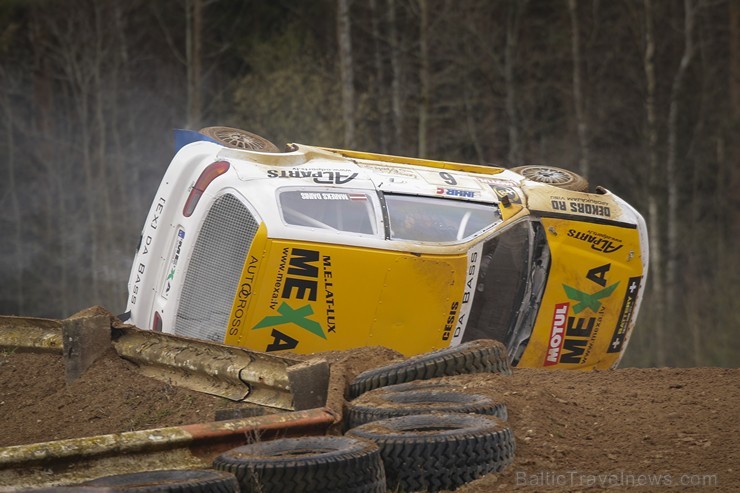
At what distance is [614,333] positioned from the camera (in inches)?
379

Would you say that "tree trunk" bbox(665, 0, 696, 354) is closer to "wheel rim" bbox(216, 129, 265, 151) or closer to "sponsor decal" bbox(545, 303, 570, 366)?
"sponsor decal" bbox(545, 303, 570, 366)

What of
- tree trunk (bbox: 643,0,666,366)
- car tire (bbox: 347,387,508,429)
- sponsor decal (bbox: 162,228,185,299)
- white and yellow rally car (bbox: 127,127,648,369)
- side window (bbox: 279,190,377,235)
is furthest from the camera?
tree trunk (bbox: 643,0,666,366)

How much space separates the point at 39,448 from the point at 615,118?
2850cm

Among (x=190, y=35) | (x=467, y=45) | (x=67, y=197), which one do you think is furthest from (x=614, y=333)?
(x=67, y=197)

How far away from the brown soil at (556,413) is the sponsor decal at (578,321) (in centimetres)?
120

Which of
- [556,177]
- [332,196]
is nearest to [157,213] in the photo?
[332,196]

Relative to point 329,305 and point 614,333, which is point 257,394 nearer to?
point 329,305

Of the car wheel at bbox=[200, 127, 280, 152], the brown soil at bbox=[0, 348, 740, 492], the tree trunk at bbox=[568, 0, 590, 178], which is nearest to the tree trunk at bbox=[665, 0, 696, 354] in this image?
the tree trunk at bbox=[568, 0, 590, 178]

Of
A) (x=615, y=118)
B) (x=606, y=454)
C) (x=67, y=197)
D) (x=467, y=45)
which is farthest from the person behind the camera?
(x=67, y=197)

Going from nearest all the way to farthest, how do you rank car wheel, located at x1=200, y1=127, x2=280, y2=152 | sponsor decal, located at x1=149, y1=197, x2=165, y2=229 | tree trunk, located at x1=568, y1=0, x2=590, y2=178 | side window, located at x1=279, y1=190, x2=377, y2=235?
side window, located at x1=279, y1=190, x2=377, y2=235
sponsor decal, located at x1=149, y1=197, x2=165, y2=229
car wheel, located at x1=200, y1=127, x2=280, y2=152
tree trunk, located at x1=568, y1=0, x2=590, y2=178

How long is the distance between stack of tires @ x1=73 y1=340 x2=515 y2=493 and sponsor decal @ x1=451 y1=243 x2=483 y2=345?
223cm

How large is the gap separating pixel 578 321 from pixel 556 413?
3.33m

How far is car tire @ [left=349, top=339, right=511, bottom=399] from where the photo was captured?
22.1 feet

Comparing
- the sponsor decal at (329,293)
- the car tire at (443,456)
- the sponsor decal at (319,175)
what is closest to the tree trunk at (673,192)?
the sponsor decal at (319,175)
